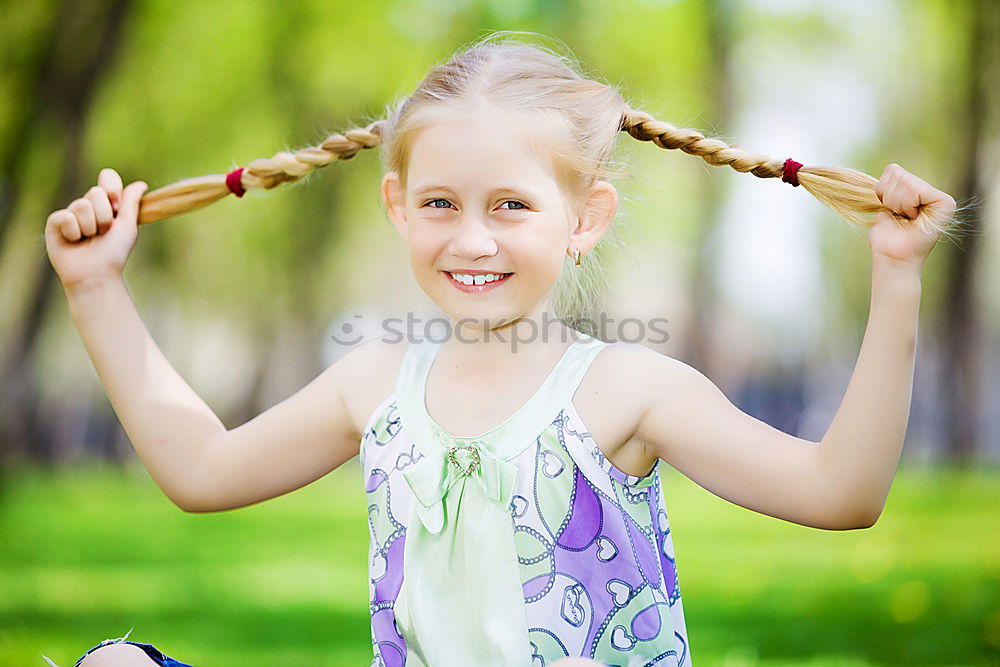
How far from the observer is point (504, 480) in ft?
5.86

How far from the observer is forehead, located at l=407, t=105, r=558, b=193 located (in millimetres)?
1796

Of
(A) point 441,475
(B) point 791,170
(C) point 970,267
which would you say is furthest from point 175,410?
(C) point 970,267

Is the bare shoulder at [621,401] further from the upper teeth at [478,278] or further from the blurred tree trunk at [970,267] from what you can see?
the blurred tree trunk at [970,267]

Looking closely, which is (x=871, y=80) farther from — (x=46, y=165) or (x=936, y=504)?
(x=46, y=165)

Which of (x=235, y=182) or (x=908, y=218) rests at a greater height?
(x=235, y=182)

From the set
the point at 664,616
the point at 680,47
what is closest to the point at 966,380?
the point at 680,47

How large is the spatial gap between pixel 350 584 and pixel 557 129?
11.1 feet

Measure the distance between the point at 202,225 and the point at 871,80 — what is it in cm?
761

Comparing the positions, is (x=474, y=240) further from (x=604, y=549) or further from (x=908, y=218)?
(x=908, y=218)

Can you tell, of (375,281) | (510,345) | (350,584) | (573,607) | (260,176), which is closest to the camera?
(573,607)

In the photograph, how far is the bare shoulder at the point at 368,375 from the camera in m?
1.99

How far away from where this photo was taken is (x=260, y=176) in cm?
213

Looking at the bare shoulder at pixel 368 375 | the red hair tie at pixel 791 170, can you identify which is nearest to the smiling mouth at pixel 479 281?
the bare shoulder at pixel 368 375

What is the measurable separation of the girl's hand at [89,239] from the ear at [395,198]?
0.50 metres
